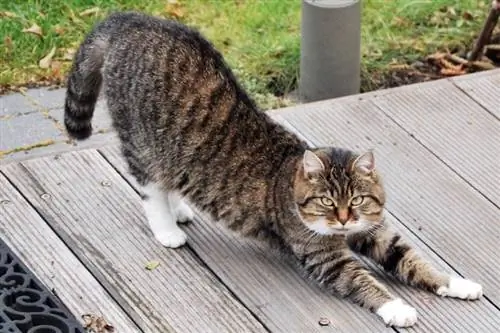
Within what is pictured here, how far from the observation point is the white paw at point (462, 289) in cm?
442

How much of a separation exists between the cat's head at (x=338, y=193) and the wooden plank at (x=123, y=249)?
445 millimetres

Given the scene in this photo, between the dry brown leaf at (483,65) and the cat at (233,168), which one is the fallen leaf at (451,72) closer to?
the dry brown leaf at (483,65)

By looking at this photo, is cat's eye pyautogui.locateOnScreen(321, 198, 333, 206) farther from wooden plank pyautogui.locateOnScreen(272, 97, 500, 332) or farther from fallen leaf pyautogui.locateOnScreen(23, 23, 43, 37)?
fallen leaf pyautogui.locateOnScreen(23, 23, 43, 37)

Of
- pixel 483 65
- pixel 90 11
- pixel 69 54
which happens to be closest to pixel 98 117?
pixel 69 54

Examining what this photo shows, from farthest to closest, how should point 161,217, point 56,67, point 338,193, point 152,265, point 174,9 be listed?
point 174,9
point 56,67
point 161,217
point 152,265
point 338,193

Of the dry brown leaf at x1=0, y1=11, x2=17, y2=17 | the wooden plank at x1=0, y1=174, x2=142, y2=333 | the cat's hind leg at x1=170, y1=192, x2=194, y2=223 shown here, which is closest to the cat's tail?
the wooden plank at x1=0, y1=174, x2=142, y2=333

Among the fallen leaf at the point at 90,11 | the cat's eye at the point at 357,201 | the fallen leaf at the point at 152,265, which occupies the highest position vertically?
the cat's eye at the point at 357,201

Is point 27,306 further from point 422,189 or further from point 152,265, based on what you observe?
point 422,189

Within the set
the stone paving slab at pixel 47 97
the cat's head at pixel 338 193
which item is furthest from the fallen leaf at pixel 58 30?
the cat's head at pixel 338 193

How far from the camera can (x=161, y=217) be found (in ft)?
15.5

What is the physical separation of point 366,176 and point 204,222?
814mm

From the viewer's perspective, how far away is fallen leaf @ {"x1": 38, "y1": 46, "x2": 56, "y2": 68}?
20.1 feet

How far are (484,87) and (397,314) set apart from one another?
1953mm

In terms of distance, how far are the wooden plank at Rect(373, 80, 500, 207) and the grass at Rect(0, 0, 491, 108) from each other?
0.38 m
